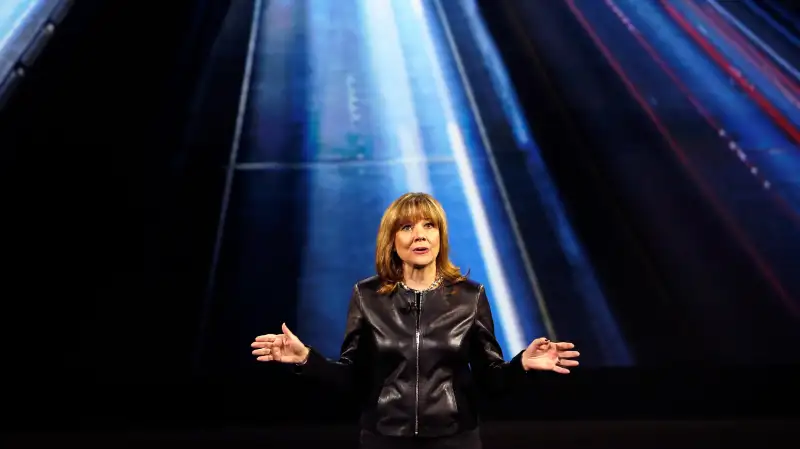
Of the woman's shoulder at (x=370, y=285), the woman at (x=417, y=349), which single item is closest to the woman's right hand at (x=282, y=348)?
the woman at (x=417, y=349)

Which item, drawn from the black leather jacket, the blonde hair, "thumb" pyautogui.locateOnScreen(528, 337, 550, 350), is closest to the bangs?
the blonde hair

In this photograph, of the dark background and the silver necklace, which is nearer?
the silver necklace

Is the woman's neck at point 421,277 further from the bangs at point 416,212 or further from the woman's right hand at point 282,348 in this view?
the woman's right hand at point 282,348

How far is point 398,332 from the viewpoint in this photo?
1080 millimetres

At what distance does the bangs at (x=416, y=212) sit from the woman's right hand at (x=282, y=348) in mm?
226

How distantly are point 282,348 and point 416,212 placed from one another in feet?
0.93

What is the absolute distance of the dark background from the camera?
2.60 m

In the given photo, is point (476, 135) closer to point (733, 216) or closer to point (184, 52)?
point (733, 216)

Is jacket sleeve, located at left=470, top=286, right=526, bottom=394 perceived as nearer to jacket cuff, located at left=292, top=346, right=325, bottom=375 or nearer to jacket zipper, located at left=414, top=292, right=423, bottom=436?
jacket zipper, located at left=414, top=292, right=423, bottom=436

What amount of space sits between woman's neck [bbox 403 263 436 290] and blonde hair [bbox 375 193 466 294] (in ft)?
0.06

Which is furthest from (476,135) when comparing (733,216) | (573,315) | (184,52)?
(184,52)

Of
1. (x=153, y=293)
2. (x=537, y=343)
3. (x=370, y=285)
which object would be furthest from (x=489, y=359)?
(x=153, y=293)

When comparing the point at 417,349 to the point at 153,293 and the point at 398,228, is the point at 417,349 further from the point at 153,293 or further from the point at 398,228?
the point at 153,293

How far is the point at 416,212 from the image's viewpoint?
1.10 metres
